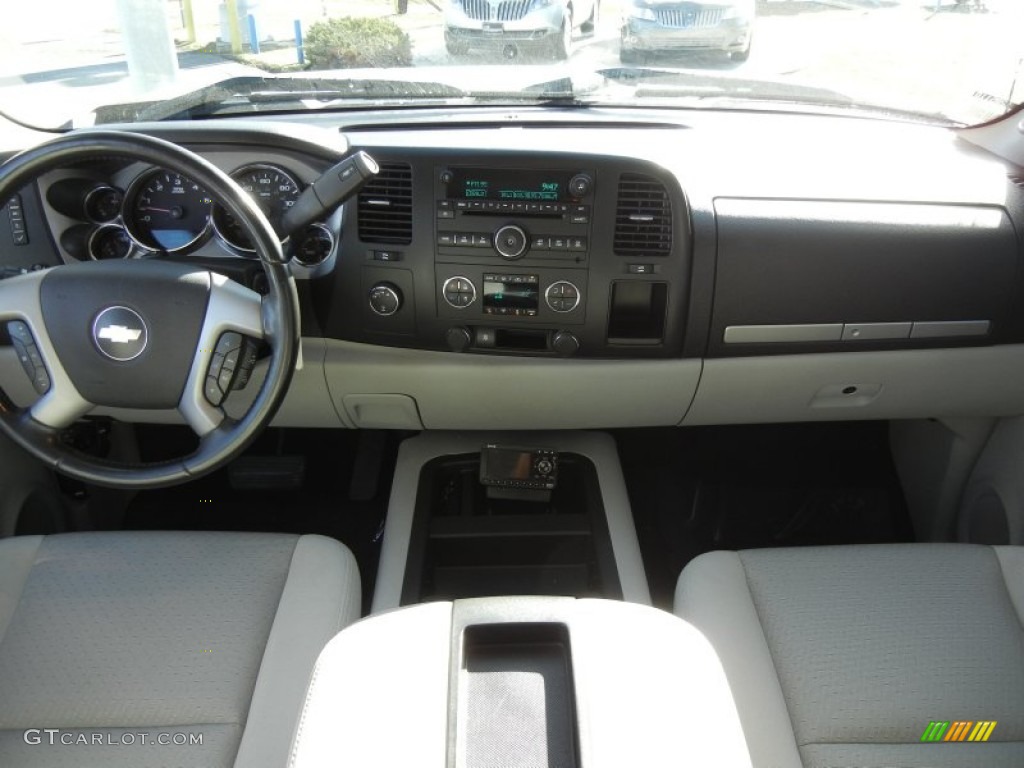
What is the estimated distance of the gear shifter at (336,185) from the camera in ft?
4.69

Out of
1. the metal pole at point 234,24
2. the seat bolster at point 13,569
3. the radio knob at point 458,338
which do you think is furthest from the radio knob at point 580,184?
the seat bolster at point 13,569

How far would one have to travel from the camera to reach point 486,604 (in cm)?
126

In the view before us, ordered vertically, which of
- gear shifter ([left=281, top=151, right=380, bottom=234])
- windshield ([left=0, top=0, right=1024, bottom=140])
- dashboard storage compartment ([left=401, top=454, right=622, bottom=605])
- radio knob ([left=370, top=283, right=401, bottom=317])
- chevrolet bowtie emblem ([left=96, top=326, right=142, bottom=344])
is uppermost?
windshield ([left=0, top=0, right=1024, bottom=140])

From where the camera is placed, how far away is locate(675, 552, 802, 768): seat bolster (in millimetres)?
1299

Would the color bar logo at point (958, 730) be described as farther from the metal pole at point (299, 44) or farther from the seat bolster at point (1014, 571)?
the metal pole at point (299, 44)

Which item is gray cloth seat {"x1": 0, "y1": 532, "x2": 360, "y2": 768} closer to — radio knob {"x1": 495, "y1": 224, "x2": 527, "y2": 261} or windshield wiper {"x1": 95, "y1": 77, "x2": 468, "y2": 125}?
radio knob {"x1": 495, "y1": 224, "x2": 527, "y2": 261}

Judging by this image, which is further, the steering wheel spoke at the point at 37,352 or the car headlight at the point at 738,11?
the car headlight at the point at 738,11

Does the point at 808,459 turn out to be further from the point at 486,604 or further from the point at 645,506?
the point at 486,604

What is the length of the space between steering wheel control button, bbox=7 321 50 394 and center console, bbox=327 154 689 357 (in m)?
0.60

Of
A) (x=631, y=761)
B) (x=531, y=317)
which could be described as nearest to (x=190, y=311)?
(x=531, y=317)

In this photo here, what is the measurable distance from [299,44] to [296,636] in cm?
143

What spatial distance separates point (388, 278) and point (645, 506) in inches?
47.3
